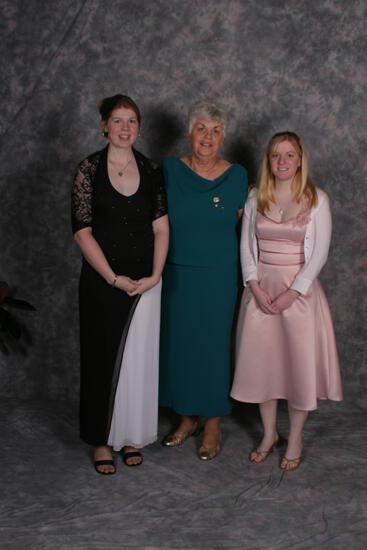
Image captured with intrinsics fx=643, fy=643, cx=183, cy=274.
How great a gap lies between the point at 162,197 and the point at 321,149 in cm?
111

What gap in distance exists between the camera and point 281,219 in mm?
3102

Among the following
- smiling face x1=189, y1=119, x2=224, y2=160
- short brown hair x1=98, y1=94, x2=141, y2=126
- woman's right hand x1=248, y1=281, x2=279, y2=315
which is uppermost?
short brown hair x1=98, y1=94, x2=141, y2=126

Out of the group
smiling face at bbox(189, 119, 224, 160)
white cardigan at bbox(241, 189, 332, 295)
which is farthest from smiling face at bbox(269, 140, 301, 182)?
smiling face at bbox(189, 119, 224, 160)

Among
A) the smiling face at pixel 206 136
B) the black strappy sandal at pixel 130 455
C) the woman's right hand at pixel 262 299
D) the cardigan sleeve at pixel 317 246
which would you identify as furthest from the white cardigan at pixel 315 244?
the black strappy sandal at pixel 130 455

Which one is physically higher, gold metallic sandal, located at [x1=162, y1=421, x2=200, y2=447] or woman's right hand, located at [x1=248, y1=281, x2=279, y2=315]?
woman's right hand, located at [x1=248, y1=281, x2=279, y2=315]

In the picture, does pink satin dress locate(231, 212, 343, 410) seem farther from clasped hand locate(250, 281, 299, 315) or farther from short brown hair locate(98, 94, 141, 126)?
short brown hair locate(98, 94, 141, 126)

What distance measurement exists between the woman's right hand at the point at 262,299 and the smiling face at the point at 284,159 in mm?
541

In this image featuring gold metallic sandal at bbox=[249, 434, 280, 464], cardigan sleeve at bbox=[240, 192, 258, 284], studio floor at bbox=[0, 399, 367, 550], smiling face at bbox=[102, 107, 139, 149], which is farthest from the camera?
gold metallic sandal at bbox=[249, 434, 280, 464]

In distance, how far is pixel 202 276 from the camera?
3254 millimetres

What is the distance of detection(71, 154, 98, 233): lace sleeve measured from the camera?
295 cm

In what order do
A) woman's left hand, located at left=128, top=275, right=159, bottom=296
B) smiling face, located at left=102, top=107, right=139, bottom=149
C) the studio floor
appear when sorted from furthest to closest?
woman's left hand, located at left=128, top=275, right=159, bottom=296 < smiling face, located at left=102, top=107, right=139, bottom=149 < the studio floor

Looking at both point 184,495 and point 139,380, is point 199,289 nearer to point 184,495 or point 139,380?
point 139,380

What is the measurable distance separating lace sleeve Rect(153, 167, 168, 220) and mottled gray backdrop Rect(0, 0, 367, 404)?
70 centimetres

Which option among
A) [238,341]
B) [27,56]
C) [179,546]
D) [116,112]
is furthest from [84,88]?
[179,546]
